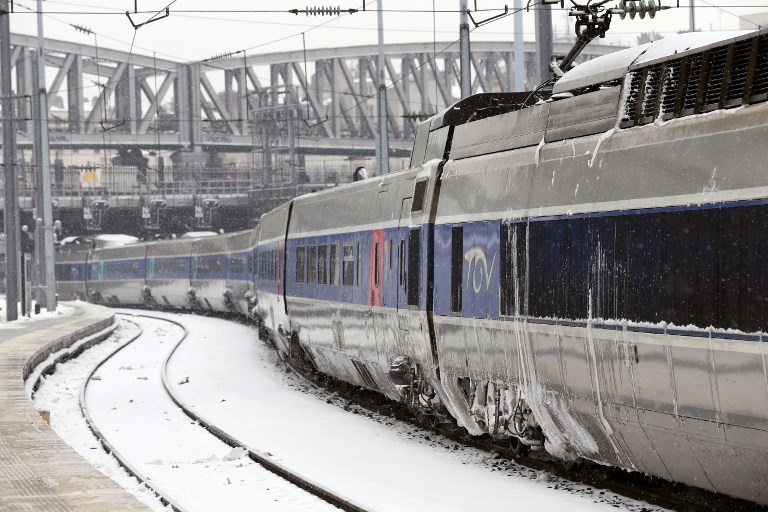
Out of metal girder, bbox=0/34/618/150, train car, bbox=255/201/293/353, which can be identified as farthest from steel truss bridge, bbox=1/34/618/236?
train car, bbox=255/201/293/353

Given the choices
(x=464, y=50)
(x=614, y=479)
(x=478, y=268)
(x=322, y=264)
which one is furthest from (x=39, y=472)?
(x=464, y=50)

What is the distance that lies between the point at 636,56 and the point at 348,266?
8.02 metres

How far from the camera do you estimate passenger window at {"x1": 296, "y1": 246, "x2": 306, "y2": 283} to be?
21.2 metres

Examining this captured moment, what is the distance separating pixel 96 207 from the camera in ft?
244

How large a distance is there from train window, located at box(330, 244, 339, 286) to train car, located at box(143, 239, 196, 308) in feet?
116

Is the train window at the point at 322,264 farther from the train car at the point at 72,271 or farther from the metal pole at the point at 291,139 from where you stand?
the train car at the point at 72,271

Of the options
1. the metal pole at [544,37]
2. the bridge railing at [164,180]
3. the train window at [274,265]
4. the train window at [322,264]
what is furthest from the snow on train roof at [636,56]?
the bridge railing at [164,180]

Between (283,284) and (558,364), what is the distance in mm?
13564

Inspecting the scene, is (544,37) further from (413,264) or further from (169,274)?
(169,274)

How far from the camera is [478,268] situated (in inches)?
470

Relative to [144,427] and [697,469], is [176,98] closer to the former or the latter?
[144,427]

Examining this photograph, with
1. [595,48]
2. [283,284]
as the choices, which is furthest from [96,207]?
[283,284]

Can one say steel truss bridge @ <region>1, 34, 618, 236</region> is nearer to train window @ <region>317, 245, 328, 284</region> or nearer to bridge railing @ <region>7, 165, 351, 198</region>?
bridge railing @ <region>7, 165, 351, 198</region>

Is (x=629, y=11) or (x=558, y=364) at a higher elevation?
(x=629, y=11)
